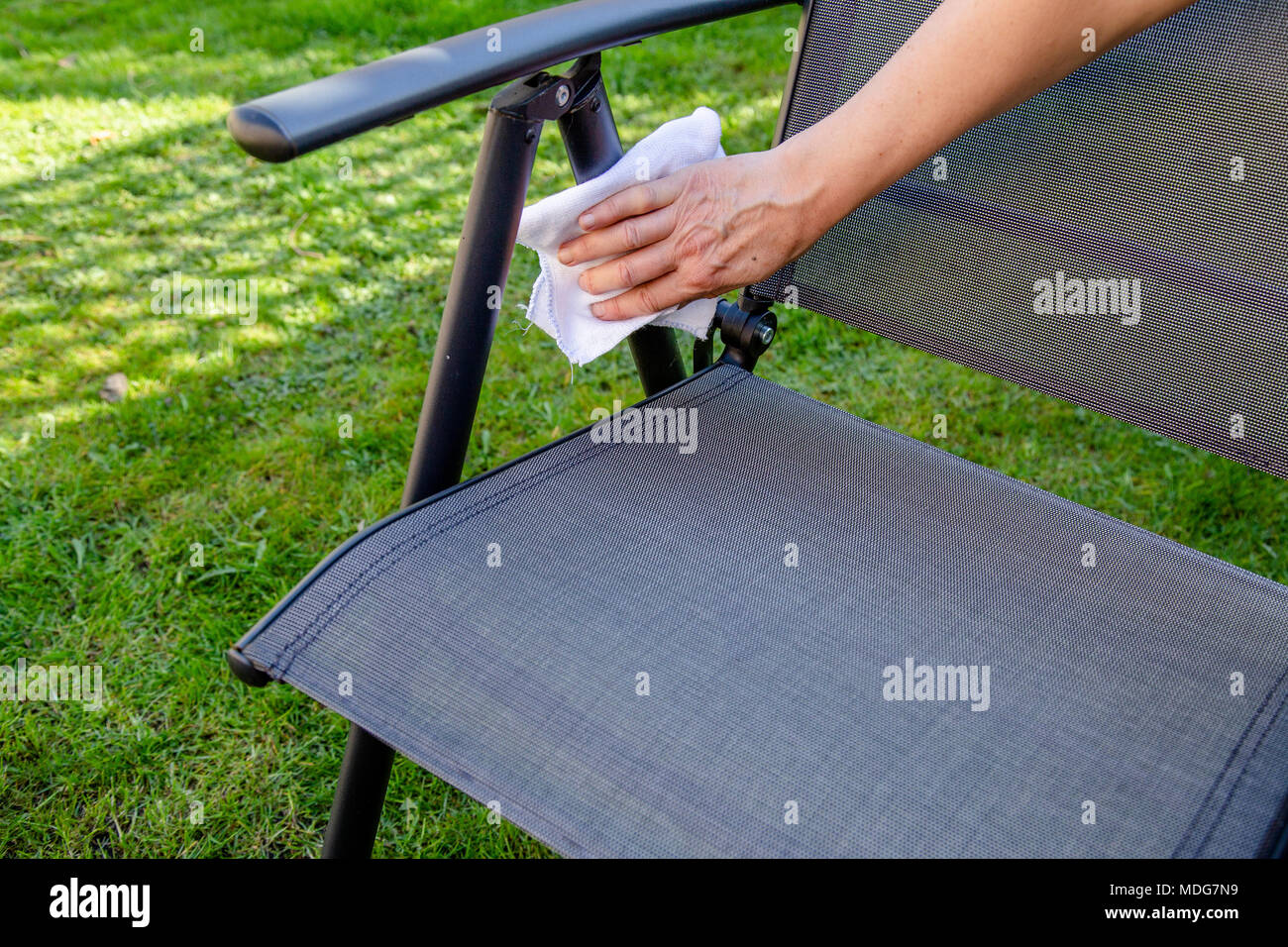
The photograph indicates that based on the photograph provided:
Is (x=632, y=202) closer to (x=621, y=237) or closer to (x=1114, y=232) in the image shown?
(x=621, y=237)

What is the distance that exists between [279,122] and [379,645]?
0.43 meters

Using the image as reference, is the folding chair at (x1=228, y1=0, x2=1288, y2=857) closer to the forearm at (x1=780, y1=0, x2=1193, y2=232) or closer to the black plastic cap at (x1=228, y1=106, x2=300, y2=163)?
the black plastic cap at (x1=228, y1=106, x2=300, y2=163)

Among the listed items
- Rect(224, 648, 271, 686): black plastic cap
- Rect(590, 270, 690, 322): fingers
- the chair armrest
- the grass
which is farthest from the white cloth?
the grass

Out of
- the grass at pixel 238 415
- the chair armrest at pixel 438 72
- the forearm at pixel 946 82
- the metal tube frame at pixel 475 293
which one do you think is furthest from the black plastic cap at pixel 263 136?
the grass at pixel 238 415

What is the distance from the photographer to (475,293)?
1039 millimetres

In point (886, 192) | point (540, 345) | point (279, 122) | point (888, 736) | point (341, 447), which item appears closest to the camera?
point (279, 122)

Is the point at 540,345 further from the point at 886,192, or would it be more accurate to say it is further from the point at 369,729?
the point at 369,729

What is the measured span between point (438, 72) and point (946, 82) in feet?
1.69

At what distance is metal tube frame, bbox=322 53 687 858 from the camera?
999mm

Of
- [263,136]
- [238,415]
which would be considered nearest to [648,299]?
[263,136]

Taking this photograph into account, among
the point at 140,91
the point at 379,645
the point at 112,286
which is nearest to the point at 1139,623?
the point at 379,645

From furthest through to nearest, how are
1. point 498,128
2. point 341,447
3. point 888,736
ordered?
point 341,447
point 498,128
point 888,736
